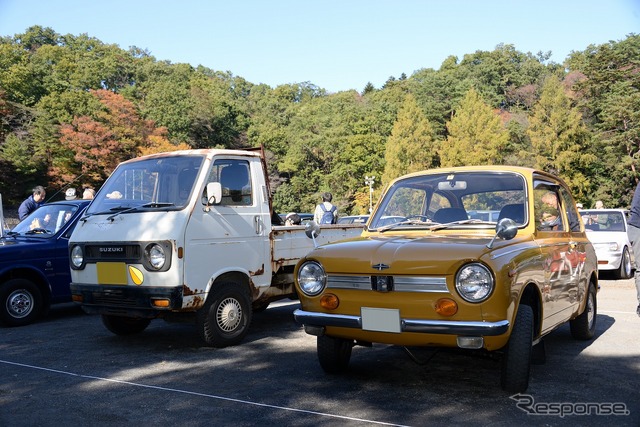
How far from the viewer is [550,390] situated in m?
4.59

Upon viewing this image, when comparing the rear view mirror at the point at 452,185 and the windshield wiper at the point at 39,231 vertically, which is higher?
the rear view mirror at the point at 452,185

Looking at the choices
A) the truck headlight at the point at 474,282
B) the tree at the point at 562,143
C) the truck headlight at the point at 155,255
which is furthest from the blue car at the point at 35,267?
the tree at the point at 562,143

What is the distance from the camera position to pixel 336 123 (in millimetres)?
64438

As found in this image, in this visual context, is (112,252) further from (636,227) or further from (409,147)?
(409,147)

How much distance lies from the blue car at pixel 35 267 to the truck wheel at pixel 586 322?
7.17m

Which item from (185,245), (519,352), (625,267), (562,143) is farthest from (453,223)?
(562,143)

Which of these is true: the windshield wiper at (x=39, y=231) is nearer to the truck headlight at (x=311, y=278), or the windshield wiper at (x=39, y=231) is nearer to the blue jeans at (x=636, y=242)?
the truck headlight at (x=311, y=278)

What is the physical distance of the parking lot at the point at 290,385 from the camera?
4.06 metres

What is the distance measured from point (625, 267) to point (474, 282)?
11101mm

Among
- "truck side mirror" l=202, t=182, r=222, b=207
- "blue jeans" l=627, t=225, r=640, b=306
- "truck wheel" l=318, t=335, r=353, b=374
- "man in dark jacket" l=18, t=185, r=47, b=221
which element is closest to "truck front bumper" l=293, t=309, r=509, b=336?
"truck wheel" l=318, t=335, r=353, b=374

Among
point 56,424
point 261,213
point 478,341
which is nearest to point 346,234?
point 261,213

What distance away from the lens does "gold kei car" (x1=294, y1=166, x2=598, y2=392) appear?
159 inches

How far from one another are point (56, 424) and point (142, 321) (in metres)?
3.47

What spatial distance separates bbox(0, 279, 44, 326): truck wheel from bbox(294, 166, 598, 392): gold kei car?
5.36 meters
